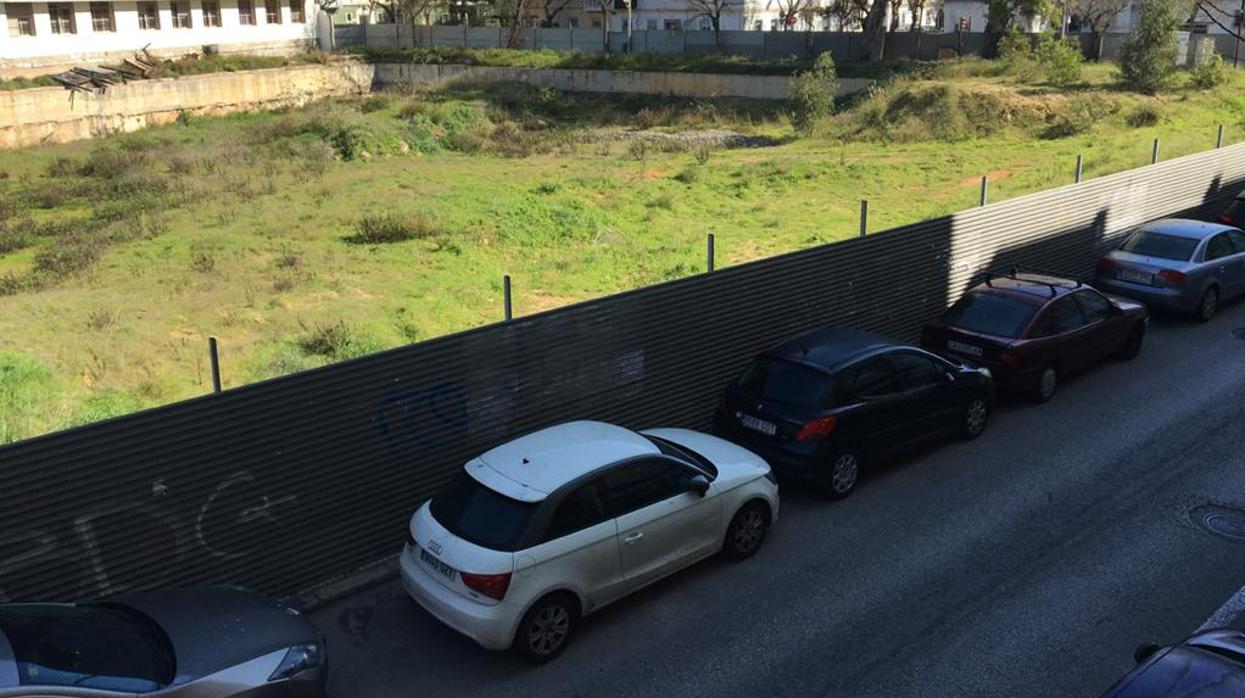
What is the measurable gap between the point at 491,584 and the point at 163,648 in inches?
84.5

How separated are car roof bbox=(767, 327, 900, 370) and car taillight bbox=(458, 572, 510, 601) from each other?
4387 mm

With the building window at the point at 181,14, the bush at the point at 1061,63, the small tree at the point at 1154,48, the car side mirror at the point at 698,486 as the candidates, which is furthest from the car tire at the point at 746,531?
the building window at the point at 181,14

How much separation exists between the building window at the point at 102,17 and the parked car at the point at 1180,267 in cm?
5831

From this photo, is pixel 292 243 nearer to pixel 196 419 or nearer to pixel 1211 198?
pixel 196 419

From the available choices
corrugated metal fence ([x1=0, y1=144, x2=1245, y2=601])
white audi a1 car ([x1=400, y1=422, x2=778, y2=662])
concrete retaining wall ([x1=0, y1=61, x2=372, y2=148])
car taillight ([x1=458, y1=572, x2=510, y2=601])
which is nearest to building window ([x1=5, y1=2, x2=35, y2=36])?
concrete retaining wall ([x1=0, y1=61, x2=372, y2=148])

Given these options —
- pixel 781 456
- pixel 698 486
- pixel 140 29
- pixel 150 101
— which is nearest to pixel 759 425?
pixel 781 456

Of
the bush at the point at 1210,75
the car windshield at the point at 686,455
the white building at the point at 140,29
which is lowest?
the car windshield at the point at 686,455

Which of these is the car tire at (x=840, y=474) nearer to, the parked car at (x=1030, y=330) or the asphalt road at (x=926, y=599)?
the asphalt road at (x=926, y=599)

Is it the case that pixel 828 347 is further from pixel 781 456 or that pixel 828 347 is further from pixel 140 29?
pixel 140 29

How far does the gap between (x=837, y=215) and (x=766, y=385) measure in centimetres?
1614

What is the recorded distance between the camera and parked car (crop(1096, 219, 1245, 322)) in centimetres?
1563

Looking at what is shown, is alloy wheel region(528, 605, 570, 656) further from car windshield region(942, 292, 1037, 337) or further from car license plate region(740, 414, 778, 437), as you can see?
car windshield region(942, 292, 1037, 337)

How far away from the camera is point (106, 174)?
112ft

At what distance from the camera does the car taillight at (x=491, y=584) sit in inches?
284
